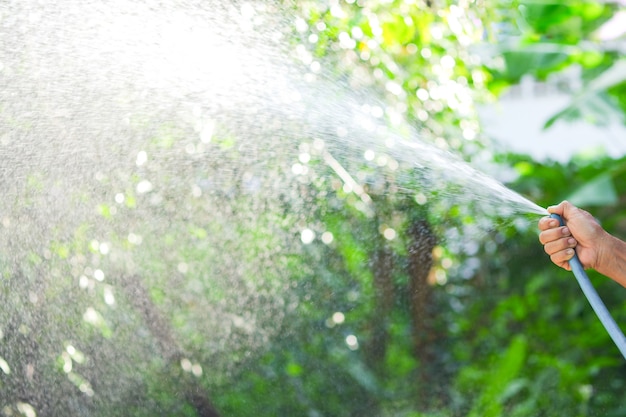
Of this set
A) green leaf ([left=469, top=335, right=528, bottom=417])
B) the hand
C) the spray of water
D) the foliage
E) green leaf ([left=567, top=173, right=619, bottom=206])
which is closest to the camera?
the hand

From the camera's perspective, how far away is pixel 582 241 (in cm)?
169

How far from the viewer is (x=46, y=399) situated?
9.03 ft

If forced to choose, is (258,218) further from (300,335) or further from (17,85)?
(17,85)

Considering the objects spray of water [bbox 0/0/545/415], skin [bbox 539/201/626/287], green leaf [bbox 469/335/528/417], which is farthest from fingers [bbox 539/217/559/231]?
green leaf [bbox 469/335/528/417]

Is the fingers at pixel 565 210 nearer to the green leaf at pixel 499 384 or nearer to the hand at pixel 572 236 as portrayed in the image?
the hand at pixel 572 236

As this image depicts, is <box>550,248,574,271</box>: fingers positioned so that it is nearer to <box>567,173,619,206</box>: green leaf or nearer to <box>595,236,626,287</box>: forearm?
<box>595,236,626,287</box>: forearm

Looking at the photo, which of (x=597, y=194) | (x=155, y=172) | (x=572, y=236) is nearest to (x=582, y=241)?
(x=572, y=236)

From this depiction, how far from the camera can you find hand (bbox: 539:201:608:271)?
65.8 inches

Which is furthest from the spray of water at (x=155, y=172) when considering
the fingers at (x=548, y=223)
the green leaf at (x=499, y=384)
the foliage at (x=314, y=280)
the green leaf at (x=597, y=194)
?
the green leaf at (x=597, y=194)

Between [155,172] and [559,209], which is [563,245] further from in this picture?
[155,172]

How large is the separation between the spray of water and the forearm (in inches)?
16.8

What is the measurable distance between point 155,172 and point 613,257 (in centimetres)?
184

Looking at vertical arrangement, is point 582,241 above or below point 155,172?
above

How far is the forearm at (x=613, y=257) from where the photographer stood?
1678mm
